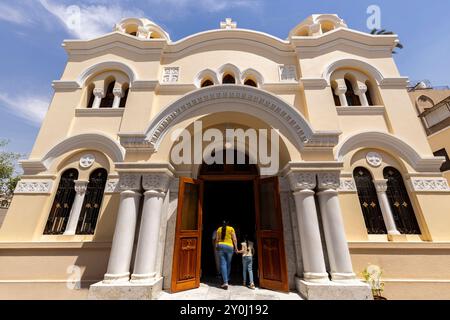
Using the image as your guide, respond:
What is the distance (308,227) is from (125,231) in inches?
169

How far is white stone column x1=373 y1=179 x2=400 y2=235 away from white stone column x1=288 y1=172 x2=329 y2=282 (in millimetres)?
2826

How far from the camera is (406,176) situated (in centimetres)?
593

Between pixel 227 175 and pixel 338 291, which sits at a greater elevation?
pixel 227 175

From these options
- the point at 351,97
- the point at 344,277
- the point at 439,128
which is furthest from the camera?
the point at 439,128

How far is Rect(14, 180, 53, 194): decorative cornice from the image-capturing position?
596 cm

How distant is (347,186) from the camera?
19.1 feet

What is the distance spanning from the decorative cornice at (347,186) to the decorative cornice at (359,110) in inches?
95.8

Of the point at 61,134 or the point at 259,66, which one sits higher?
the point at 259,66

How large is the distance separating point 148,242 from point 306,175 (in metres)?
4.11

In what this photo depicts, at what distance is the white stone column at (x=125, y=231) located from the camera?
429 centimetres

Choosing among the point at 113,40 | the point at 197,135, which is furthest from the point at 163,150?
the point at 113,40

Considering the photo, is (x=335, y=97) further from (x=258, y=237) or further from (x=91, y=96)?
(x=91, y=96)

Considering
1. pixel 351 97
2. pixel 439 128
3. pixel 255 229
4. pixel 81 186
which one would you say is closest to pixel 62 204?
pixel 81 186
